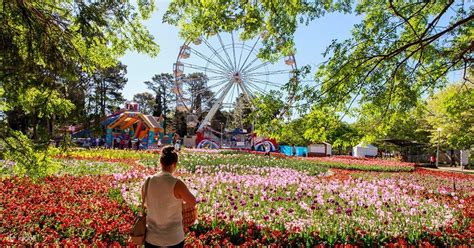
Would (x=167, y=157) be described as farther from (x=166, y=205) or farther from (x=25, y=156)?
(x=25, y=156)

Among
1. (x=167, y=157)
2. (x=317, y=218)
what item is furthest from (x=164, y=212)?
(x=317, y=218)

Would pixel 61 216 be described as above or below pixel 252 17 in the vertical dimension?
below

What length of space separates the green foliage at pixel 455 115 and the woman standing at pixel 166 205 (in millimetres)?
4780

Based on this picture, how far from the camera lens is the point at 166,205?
9.91ft

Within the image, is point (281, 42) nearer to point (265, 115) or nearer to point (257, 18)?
point (257, 18)

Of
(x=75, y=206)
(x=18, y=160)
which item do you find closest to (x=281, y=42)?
(x=18, y=160)

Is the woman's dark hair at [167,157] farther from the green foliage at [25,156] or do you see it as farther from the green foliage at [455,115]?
the green foliage at [455,115]

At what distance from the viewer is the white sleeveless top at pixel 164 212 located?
3020 millimetres

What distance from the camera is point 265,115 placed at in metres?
4.70

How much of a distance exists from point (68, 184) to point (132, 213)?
3450 millimetres

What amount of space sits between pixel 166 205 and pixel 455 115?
6.29 metres

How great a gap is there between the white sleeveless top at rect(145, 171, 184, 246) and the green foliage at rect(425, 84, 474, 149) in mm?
4839

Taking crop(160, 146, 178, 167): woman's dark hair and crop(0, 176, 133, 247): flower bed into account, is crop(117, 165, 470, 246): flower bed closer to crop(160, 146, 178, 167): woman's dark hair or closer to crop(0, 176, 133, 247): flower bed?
crop(0, 176, 133, 247): flower bed

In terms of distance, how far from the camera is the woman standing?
302 cm
